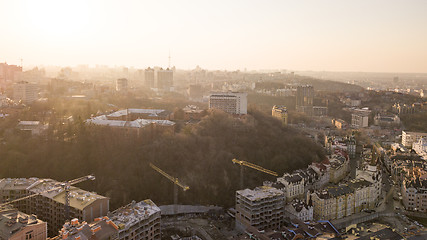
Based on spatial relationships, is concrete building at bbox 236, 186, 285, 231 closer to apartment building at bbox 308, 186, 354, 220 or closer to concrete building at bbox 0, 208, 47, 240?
apartment building at bbox 308, 186, 354, 220

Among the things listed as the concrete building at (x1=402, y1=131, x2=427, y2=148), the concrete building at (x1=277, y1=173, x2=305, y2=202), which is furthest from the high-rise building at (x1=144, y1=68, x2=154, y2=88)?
the concrete building at (x1=277, y1=173, x2=305, y2=202)

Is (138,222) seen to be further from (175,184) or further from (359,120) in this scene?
(359,120)

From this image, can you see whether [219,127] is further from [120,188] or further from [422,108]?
[422,108]

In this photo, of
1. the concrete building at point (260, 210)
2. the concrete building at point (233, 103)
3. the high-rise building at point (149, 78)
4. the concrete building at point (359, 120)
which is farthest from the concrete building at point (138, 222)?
the high-rise building at point (149, 78)

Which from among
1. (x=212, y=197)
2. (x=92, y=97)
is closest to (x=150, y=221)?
(x=212, y=197)

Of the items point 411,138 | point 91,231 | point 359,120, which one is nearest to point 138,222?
point 91,231

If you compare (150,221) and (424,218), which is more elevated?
(150,221)

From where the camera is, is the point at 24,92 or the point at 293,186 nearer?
the point at 293,186
